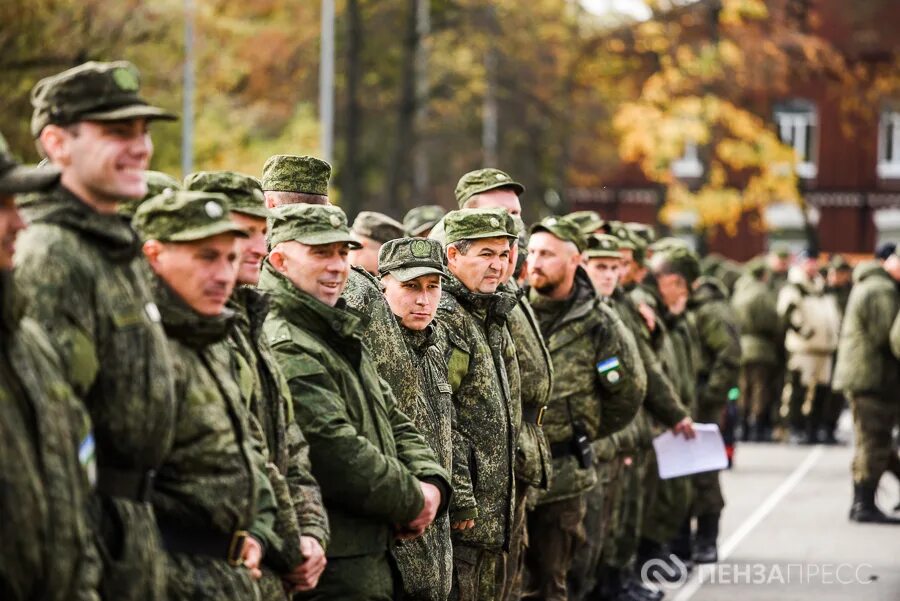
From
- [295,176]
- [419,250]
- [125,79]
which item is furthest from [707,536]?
[125,79]

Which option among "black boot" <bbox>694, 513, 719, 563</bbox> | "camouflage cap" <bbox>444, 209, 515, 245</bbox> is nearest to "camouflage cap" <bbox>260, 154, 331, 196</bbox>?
"camouflage cap" <bbox>444, 209, 515, 245</bbox>

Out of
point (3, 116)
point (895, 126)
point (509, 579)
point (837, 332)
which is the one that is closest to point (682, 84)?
point (837, 332)

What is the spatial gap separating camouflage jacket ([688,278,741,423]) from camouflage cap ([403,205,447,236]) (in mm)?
4135

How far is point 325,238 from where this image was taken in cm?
658

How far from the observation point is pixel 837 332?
24625 millimetres

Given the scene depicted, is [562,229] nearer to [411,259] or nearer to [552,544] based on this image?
[552,544]

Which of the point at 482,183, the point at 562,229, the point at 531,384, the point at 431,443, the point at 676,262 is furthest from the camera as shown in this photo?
the point at 676,262

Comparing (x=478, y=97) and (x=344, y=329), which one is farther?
(x=478, y=97)

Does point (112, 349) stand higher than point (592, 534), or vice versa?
point (112, 349)

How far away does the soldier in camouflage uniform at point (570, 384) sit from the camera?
10.0 metres

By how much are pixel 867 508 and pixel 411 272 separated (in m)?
9.32

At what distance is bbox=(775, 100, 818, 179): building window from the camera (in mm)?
59469

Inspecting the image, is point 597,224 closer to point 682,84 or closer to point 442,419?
point 442,419

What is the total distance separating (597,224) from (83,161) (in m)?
7.07
